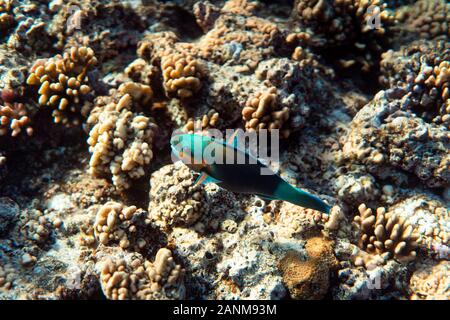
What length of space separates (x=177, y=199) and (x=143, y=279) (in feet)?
2.68

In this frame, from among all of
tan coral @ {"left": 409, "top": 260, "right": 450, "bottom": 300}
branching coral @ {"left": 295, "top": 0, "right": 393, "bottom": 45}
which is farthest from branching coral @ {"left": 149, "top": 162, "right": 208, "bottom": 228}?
branching coral @ {"left": 295, "top": 0, "right": 393, "bottom": 45}

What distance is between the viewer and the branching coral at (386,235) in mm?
3402

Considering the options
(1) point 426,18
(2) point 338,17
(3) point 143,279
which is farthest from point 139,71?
(1) point 426,18

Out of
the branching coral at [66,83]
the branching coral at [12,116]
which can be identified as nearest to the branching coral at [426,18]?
the branching coral at [66,83]

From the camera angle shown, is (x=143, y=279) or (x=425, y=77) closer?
(x=143, y=279)

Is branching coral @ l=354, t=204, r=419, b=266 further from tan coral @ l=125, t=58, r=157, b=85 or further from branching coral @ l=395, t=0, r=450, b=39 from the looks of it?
branching coral @ l=395, t=0, r=450, b=39

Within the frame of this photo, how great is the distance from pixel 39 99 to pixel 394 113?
442 cm

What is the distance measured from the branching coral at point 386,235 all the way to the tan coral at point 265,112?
51.2 inches

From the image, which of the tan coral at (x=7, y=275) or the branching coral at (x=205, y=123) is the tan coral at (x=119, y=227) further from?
the branching coral at (x=205, y=123)

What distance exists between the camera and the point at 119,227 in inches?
127

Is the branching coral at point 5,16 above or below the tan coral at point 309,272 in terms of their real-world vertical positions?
above

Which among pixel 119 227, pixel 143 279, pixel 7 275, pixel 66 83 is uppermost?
pixel 66 83

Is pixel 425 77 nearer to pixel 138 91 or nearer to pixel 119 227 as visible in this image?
pixel 138 91

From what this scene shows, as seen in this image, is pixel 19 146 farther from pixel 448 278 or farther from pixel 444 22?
pixel 444 22
